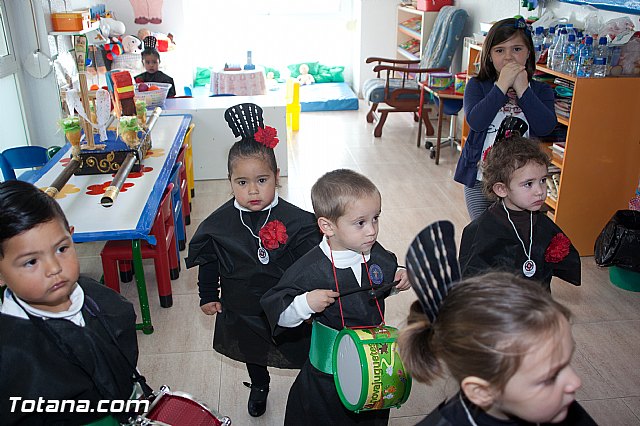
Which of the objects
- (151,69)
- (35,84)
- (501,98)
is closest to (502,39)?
(501,98)

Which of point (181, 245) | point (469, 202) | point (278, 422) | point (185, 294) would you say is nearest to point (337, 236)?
point (278, 422)

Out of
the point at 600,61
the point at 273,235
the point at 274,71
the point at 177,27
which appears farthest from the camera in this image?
the point at 274,71

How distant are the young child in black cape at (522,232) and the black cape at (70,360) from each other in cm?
111

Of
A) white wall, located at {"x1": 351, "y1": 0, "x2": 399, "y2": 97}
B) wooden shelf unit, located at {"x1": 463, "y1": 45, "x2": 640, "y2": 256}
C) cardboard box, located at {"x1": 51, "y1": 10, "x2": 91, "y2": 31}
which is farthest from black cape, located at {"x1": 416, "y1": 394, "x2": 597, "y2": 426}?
white wall, located at {"x1": 351, "y1": 0, "x2": 399, "y2": 97}

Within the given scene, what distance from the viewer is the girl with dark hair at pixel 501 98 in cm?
251

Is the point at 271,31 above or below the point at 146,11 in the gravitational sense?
below

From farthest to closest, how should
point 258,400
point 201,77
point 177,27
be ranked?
point 201,77 < point 177,27 < point 258,400

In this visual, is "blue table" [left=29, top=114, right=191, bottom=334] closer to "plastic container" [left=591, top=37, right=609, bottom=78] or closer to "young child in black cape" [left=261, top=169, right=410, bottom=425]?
"young child in black cape" [left=261, top=169, right=410, bottom=425]

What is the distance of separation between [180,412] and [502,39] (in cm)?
197

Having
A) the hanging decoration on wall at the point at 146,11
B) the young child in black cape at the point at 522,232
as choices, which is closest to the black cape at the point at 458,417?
the young child in black cape at the point at 522,232

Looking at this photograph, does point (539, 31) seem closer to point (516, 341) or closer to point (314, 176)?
point (314, 176)

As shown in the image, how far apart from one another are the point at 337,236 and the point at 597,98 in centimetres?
224

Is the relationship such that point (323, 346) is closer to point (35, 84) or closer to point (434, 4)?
point (35, 84)

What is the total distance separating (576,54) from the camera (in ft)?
10.8
